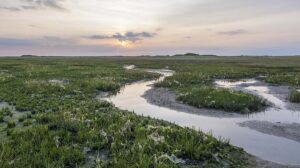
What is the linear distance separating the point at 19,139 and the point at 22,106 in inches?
357

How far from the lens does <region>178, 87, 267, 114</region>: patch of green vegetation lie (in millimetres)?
23703

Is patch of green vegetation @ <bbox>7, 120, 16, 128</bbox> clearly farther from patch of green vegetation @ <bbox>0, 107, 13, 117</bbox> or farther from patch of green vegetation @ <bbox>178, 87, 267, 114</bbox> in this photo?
patch of green vegetation @ <bbox>178, 87, 267, 114</bbox>

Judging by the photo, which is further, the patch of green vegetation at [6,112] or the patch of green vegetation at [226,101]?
the patch of green vegetation at [226,101]

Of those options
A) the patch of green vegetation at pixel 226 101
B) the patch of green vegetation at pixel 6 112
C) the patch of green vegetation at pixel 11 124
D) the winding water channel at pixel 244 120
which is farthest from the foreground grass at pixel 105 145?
the patch of green vegetation at pixel 226 101

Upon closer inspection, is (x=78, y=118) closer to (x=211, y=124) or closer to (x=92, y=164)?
(x=92, y=164)

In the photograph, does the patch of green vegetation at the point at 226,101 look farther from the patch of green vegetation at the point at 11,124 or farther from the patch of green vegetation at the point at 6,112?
the patch of green vegetation at the point at 11,124

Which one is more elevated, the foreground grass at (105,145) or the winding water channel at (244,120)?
the foreground grass at (105,145)

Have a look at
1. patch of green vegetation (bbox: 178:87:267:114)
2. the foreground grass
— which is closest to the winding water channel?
patch of green vegetation (bbox: 178:87:267:114)

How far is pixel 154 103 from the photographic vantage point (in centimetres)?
2761

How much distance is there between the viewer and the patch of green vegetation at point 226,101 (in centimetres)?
2370

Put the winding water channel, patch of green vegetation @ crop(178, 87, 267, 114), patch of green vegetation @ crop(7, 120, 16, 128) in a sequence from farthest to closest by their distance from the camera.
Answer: patch of green vegetation @ crop(178, 87, 267, 114) < patch of green vegetation @ crop(7, 120, 16, 128) < the winding water channel

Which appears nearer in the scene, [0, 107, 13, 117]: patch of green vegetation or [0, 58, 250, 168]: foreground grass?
[0, 58, 250, 168]: foreground grass

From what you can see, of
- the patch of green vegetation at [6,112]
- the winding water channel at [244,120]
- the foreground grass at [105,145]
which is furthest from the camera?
the patch of green vegetation at [6,112]

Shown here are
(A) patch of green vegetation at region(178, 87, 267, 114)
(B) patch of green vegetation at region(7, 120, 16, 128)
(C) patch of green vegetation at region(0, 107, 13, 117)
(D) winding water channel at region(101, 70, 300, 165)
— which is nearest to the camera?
(D) winding water channel at region(101, 70, 300, 165)
